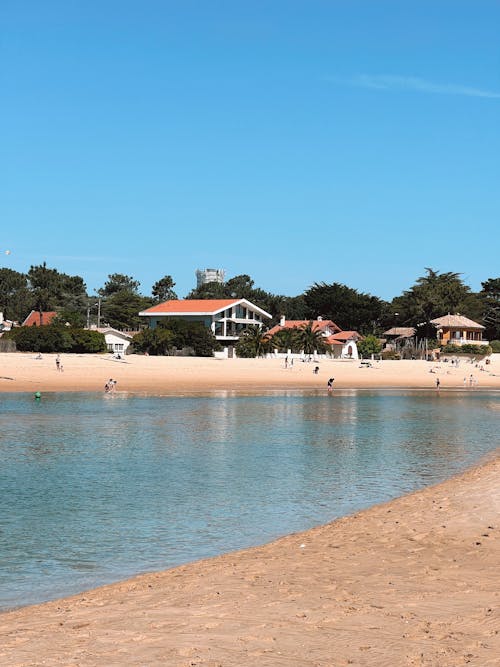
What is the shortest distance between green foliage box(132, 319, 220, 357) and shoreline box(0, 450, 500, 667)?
6677 cm

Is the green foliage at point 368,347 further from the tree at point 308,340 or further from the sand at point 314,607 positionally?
the sand at point 314,607

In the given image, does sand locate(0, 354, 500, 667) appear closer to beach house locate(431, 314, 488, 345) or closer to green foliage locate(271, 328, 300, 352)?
green foliage locate(271, 328, 300, 352)

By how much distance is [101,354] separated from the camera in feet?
245

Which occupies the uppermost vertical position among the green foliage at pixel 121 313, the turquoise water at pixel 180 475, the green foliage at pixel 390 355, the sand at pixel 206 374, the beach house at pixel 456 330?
the green foliage at pixel 121 313

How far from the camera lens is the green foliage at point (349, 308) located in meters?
128

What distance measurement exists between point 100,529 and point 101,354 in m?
61.3

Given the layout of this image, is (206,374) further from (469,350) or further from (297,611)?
(297,611)

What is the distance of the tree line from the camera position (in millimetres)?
116500

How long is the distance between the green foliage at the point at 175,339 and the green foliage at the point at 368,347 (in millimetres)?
23878

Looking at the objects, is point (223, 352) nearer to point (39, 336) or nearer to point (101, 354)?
point (101, 354)

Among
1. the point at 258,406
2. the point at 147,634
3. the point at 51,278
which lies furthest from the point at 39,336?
the point at 51,278

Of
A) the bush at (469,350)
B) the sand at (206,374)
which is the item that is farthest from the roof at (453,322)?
the sand at (206,374)

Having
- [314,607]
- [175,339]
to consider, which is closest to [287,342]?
[175,339]

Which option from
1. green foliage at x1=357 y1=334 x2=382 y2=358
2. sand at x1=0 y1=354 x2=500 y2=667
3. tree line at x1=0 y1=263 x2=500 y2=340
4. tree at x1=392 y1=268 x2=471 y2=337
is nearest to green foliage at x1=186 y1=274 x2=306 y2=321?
tree line at x1=0 y1=263 x2=500 y2=340
